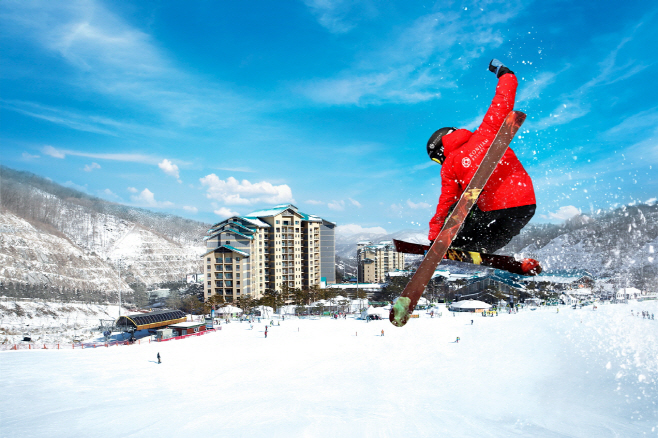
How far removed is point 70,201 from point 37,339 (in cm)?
14928

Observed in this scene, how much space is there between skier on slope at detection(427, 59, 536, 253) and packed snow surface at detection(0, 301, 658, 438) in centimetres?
1244

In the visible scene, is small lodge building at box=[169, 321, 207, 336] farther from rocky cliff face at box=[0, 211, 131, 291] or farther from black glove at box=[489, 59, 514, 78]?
rocky cliff face at box=[0, 211, 131, 291]

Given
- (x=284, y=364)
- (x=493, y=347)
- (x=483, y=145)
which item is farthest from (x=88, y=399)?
(x=493, y=347)

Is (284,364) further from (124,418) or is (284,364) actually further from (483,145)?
(483,145)

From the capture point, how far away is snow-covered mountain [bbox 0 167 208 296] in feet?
239

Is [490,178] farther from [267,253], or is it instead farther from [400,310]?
[267,253]

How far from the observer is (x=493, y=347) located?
2422 centimetres

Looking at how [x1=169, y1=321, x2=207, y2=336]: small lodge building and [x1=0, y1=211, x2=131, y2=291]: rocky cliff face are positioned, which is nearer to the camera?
[x1=169, y1=321, x2=207, y2=336]: small lodge building

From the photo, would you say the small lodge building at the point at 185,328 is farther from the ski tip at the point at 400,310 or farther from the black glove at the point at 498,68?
the black glove at the point at 498,68

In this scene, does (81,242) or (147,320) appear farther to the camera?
(81,242)

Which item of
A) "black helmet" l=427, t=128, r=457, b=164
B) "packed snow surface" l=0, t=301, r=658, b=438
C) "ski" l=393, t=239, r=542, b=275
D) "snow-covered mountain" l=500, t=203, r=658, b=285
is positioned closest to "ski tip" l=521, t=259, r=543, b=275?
"ski" l=393, t=239, r=542, b=275

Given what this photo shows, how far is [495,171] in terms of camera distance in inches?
95.8

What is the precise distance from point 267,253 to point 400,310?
5941 cm

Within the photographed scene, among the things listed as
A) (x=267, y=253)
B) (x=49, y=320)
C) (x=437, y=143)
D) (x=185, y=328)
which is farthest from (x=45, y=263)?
(x=437, y=143)
